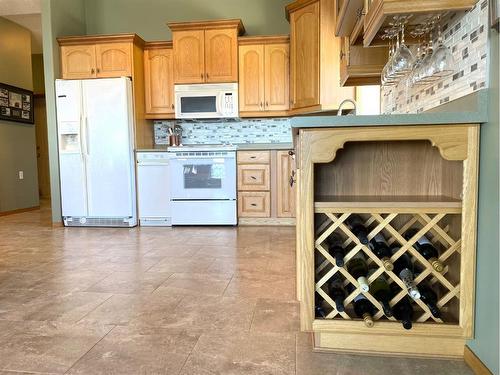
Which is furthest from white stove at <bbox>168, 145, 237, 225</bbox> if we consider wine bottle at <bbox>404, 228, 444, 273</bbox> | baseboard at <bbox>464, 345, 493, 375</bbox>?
baseboard at <bbox>464, 345, 493, 375</bbox>

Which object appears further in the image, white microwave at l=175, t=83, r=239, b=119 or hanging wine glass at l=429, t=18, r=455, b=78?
white microwave at l=175, t=83, r=239, b=119

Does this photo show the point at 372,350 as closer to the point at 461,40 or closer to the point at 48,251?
the point at 461,40

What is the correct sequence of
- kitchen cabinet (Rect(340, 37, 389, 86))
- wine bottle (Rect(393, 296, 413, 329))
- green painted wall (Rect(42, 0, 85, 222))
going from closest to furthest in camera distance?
1. wine bottle (Rect(393, 296, 413, 329))
2. kitchen cabinet (Rect(340, 37, 389, 86))
3. green painted wall (Rect(42, 0, 85, 222))

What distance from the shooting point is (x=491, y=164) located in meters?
1.16

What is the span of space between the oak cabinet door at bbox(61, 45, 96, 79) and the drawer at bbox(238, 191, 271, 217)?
230cm

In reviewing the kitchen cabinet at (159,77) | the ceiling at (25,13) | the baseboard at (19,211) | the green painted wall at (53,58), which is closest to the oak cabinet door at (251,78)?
the kitchen cabinet at (159,77)

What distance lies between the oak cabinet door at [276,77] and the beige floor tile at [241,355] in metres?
3.24

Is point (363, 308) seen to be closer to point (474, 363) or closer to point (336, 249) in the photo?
point (336, 249)

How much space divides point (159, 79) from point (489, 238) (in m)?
4.10

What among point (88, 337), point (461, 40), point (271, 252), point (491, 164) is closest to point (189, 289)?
point (88, 337)

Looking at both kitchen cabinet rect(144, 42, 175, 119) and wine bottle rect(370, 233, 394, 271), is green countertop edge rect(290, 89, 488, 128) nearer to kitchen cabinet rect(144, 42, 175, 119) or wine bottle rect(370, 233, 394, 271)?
wine bottle rect(370, 233, 394, 271)

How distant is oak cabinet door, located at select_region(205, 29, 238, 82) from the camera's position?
423cm

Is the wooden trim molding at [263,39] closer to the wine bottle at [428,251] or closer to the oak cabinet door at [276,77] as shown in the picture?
the oak cabinet door at [276,77]

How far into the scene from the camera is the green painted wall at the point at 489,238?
3.70 ft
